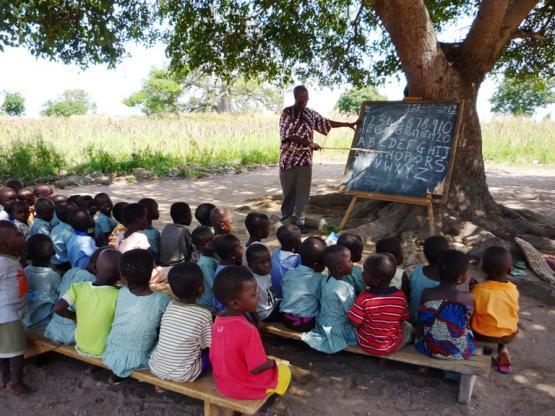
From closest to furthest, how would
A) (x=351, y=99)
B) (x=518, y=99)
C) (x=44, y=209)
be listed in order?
(x=44, y=209) < (x=351, y=99) < (x=518, y=99)

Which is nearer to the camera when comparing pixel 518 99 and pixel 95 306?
pixel 95 306

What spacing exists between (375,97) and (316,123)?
34346mm

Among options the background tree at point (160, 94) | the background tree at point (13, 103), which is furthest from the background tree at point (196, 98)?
the background tree at point (13, 103)

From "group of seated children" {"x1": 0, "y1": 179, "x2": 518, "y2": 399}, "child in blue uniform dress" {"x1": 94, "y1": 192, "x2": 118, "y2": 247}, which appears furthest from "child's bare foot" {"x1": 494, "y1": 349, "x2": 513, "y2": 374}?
"child in blue uniform dress" {"x1": 94, "y1": 192, "x2": 118, "y2": 247}

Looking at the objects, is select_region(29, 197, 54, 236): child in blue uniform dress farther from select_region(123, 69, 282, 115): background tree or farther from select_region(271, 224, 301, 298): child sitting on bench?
select_region(123, 69, 282, 115): background tree

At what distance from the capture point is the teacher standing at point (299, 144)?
5688 millimetres

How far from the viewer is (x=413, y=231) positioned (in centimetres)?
532

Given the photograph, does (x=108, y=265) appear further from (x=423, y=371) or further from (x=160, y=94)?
(x=160, y=94)

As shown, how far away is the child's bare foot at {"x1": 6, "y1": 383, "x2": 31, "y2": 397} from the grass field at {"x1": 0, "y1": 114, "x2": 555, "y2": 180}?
798 centimetres

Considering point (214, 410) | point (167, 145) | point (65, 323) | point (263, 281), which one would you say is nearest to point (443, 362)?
point (263, 281)

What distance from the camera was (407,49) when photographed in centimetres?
492

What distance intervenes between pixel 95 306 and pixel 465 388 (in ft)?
7.09

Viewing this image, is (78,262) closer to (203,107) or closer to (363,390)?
(363,390)

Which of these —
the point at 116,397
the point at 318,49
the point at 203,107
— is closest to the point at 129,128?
the point at 318,49
